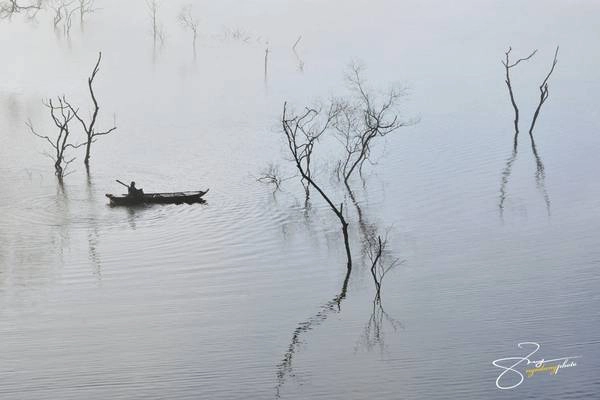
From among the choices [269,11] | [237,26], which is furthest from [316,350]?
[269,11]

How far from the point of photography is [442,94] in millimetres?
84938

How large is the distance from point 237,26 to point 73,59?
1069 inches

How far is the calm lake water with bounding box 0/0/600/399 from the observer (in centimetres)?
2770

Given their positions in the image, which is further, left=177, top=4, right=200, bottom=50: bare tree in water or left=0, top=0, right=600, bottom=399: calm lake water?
left=177, top=4, right=200, bottom=50: bare tree in water

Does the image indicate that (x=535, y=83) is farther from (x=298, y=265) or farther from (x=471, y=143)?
(x=298, y=265)

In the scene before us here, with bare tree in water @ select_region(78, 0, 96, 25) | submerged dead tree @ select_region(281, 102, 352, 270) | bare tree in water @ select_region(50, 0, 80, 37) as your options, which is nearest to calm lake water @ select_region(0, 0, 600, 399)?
submerged dead tree @ select_region(281, 102, 352, 270)

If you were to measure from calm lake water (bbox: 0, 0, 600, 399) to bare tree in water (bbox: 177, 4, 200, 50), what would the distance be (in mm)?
30008

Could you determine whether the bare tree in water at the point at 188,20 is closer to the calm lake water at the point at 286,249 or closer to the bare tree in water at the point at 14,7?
the bare tree in water at the point at 14,7

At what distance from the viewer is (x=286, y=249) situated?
41.3 metres

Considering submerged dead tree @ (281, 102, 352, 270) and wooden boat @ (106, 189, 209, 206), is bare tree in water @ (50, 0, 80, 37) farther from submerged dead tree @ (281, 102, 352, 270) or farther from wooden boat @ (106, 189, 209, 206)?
wooden boat @ (106, 189, 209, 206)
